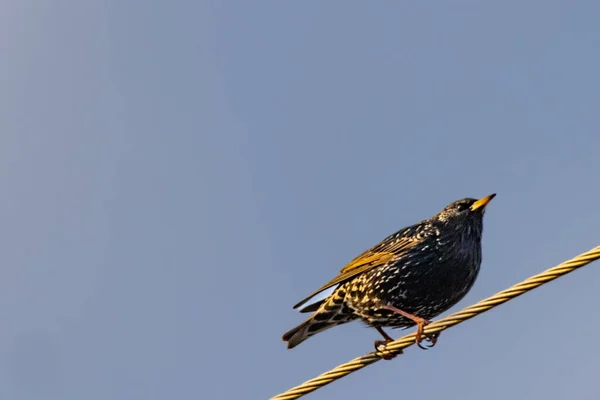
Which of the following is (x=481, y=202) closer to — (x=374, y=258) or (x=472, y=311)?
(x=374, y=258)

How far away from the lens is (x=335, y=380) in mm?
6715

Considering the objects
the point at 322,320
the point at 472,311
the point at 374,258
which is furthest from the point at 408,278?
the point at 472,311

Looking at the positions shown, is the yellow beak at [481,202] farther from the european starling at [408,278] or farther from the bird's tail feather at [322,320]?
the bird's tail feather at [322,320]

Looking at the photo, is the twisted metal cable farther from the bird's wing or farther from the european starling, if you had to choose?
the bird's wing

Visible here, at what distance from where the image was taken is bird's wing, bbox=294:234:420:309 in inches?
375

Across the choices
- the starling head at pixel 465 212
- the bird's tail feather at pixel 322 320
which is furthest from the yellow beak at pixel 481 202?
the bird's tail feather at pixel 322 320

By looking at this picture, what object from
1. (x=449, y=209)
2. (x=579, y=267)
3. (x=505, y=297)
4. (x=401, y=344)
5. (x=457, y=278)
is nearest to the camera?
(x=579, y=267)

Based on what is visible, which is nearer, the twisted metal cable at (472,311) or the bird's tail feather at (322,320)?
the twisted metal cable at (472,311)

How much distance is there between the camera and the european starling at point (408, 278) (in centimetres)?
924

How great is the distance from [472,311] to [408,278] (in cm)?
294

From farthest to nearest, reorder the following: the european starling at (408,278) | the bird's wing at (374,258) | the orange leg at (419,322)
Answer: the bird's wing at (374,258) < the european starling at (408,278) < the orange leg at (419,322)

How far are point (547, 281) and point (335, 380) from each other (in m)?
1.57

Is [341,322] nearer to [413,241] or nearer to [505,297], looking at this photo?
[413,241]

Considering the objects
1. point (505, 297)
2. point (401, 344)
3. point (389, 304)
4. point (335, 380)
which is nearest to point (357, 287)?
point (389, 304)
